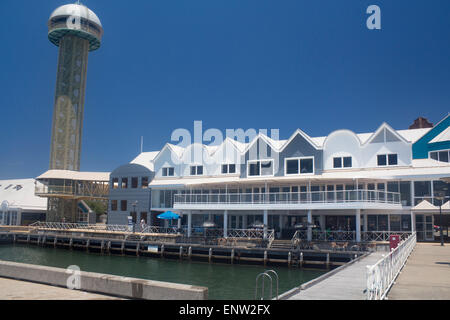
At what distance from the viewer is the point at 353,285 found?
12.6 metres

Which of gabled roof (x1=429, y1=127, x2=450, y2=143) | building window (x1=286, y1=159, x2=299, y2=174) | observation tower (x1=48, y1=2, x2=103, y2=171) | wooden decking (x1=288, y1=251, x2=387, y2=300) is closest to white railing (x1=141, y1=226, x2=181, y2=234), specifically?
building window (x1=286, y1=159, x2=299, y2=174)

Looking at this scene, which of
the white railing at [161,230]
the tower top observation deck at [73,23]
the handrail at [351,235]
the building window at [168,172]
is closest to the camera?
the handrail at [351,235]

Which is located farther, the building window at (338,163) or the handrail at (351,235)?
the building window at (338,163)

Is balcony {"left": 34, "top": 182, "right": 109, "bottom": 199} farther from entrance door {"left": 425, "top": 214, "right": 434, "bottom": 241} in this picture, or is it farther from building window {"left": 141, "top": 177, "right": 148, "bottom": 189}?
entrance door {"left": 425, "top": 214, "right": 434, "bottom": 241}

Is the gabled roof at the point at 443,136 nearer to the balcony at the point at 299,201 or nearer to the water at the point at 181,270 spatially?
the balcony at the point at 299,201

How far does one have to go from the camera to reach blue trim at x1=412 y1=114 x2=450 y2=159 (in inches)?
1305

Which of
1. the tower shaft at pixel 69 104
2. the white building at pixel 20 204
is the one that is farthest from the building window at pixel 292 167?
the tower shaft at pixel 69 104

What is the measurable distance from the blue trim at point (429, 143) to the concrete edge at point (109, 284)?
2963cm

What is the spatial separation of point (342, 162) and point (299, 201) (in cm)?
605

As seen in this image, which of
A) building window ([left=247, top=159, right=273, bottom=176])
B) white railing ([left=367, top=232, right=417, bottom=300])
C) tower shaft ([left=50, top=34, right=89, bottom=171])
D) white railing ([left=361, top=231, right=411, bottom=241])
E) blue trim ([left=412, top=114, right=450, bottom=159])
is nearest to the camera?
white railing ([left=367, top=232, right=417, bottom=300])

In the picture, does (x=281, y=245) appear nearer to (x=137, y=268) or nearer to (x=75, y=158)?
(x=137, y=268)

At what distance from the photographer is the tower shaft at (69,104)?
6650 cm

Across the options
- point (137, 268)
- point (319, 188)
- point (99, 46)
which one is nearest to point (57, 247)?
point (137, 268)

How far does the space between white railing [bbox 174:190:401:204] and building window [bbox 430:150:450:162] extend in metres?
5.34
